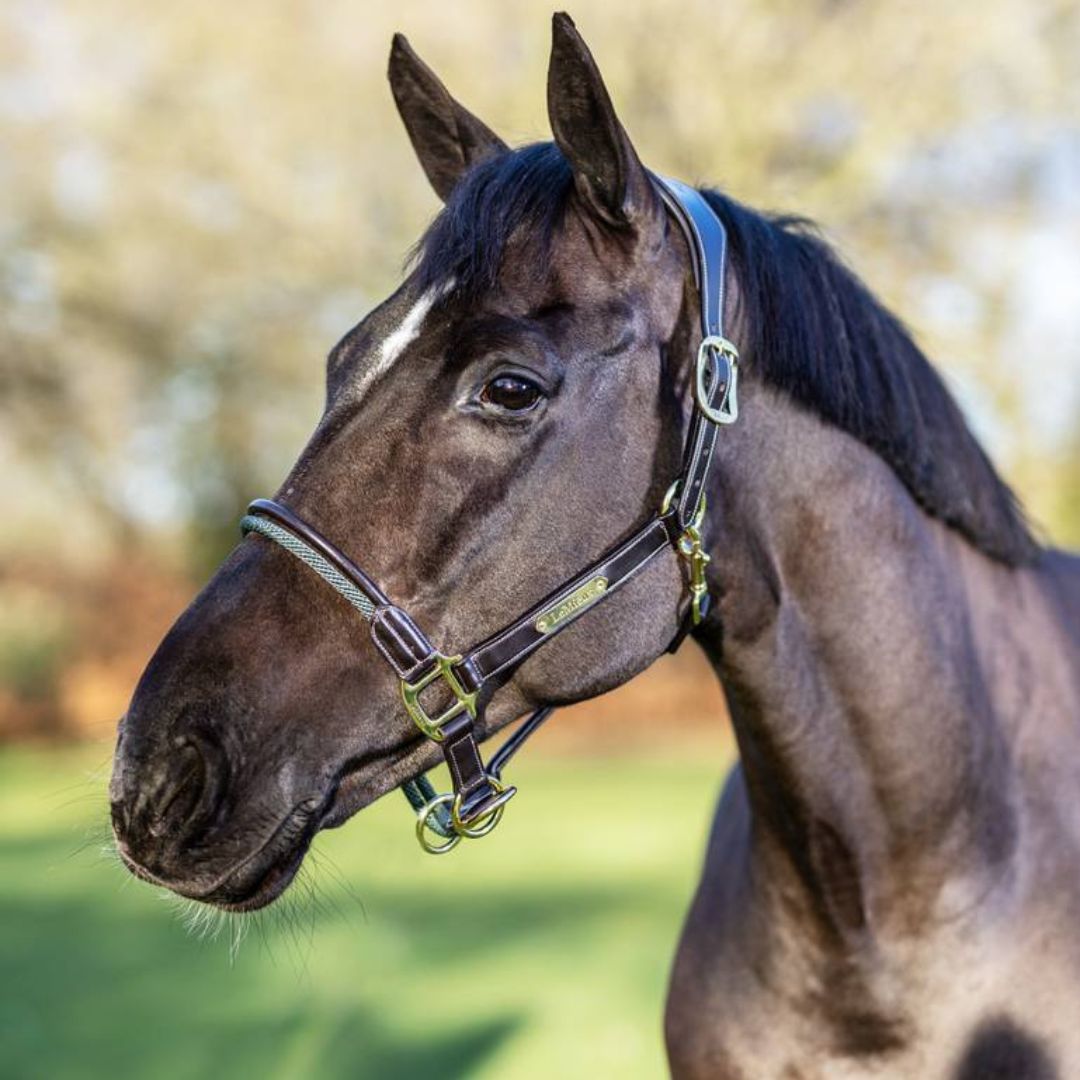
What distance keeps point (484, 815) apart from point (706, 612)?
0.55m

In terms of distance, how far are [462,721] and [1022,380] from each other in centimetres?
1664

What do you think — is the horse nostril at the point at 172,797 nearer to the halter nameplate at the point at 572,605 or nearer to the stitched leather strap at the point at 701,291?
the halter nameplate at the point at 572,605

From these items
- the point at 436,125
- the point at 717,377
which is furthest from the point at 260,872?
the point at 436,125

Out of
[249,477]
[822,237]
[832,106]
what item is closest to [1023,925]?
[822,237]

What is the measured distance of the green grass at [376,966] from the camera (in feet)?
20.3

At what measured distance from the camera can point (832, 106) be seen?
58.9 ft

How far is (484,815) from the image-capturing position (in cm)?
220

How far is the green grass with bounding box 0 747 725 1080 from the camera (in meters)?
6.20

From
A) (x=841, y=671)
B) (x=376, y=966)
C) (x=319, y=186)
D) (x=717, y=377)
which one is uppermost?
(x=319, y=186)

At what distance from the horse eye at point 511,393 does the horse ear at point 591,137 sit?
36 cm

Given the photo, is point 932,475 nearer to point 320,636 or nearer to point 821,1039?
point 821,1039

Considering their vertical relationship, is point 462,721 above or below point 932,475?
below

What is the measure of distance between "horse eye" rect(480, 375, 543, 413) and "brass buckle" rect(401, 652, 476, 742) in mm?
413

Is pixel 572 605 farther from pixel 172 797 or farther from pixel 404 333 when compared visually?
pixel 172 797
